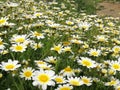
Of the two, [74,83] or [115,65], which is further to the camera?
[115,65]

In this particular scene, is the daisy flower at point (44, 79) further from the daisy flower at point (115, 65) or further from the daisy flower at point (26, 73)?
the daisy flower at point (115, 65)

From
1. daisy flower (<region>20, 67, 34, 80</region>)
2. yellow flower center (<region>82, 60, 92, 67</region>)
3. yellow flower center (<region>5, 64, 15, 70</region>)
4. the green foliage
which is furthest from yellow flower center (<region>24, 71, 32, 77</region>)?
the green foliage

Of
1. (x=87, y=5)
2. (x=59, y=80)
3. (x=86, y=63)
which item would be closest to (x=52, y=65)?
(x=86, y=63)

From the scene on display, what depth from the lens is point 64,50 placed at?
3.31m

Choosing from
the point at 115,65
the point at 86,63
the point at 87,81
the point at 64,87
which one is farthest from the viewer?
the point at 115,65

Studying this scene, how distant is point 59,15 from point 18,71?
150 inches

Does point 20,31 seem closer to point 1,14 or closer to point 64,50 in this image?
point 64,50

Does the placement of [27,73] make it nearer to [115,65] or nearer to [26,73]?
[26,73]

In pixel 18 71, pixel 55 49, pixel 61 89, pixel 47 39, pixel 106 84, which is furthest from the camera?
pixel 47 39

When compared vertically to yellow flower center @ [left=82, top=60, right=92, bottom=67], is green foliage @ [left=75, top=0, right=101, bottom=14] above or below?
below

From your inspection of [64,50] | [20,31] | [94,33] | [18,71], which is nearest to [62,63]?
[64,50]

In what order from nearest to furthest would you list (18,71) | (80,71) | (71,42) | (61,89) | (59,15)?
(61,89)
(18,71)
(80,71)
(71,42)
(59,15)

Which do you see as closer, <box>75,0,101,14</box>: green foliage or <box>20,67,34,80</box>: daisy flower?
<box>20,67,34,80</box>: daisy flower

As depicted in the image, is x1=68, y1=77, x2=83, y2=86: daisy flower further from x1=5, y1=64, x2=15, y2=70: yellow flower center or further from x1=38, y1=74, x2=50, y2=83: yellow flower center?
x1=5, y1=64, x2=15, y2=70: yellow flower center
